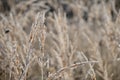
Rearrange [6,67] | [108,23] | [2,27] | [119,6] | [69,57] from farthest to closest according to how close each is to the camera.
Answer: [119,6] → [108,23] → [69,57] → [2,27] → [6,67]

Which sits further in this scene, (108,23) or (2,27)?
(108,23)

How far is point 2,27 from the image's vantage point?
1615mm

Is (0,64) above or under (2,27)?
under

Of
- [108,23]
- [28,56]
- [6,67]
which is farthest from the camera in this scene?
[108,23]

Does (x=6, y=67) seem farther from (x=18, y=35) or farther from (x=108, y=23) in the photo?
(x=108, y=23)

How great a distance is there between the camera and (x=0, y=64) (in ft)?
4.99

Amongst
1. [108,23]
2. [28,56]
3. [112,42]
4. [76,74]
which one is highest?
[28,56]

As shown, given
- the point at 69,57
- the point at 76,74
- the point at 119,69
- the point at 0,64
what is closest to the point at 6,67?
the point at 0,64

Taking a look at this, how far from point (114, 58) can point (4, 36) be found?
0.70m

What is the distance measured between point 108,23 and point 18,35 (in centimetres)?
56

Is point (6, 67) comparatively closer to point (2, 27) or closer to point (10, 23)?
point (2, 27)

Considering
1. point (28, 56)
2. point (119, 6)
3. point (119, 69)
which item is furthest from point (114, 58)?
point (119, 6)

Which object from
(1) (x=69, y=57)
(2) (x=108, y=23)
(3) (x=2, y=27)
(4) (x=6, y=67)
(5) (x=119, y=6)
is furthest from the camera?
(5) (x=119, y=6)

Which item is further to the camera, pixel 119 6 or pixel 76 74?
pixel 119 6
